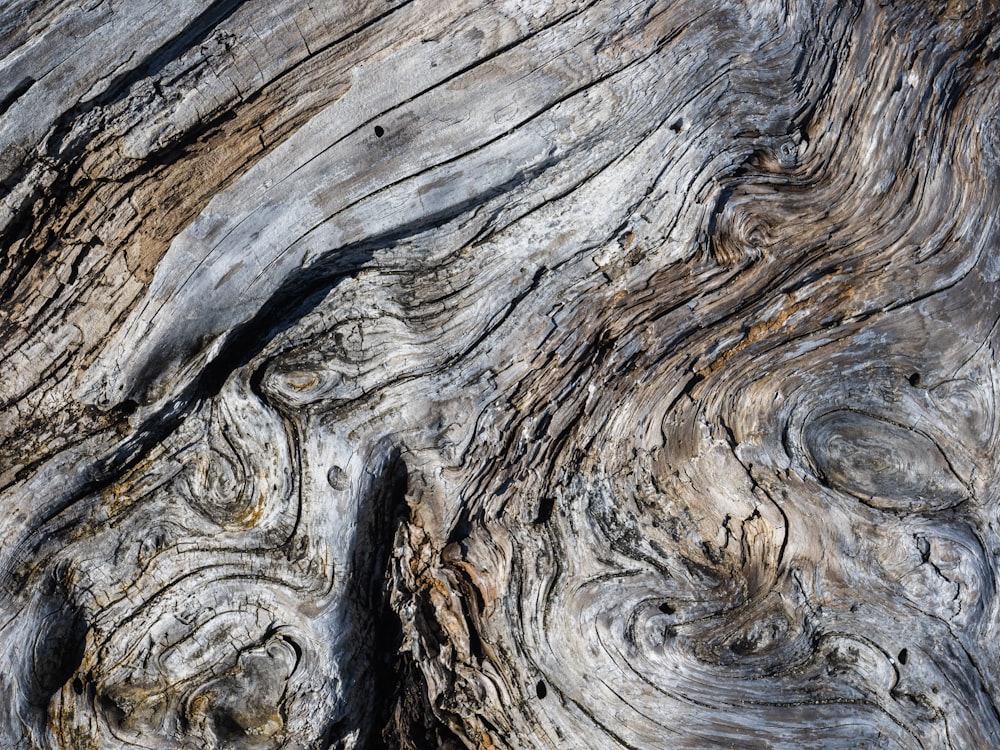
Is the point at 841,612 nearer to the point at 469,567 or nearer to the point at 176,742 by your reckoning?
the point at 469,567

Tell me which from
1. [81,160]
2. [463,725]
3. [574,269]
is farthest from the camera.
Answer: [463,725]

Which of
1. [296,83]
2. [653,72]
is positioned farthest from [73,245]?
[653,72]

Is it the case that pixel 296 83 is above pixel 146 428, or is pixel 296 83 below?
above

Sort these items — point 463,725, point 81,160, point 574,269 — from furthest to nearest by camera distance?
point 463,725 → point 574,269 → point 81,160

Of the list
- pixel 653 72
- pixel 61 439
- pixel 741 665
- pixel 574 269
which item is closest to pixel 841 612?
pixel 741 665

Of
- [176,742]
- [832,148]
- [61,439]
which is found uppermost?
[832,148]

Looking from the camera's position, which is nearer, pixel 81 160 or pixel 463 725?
pixel 81 160
